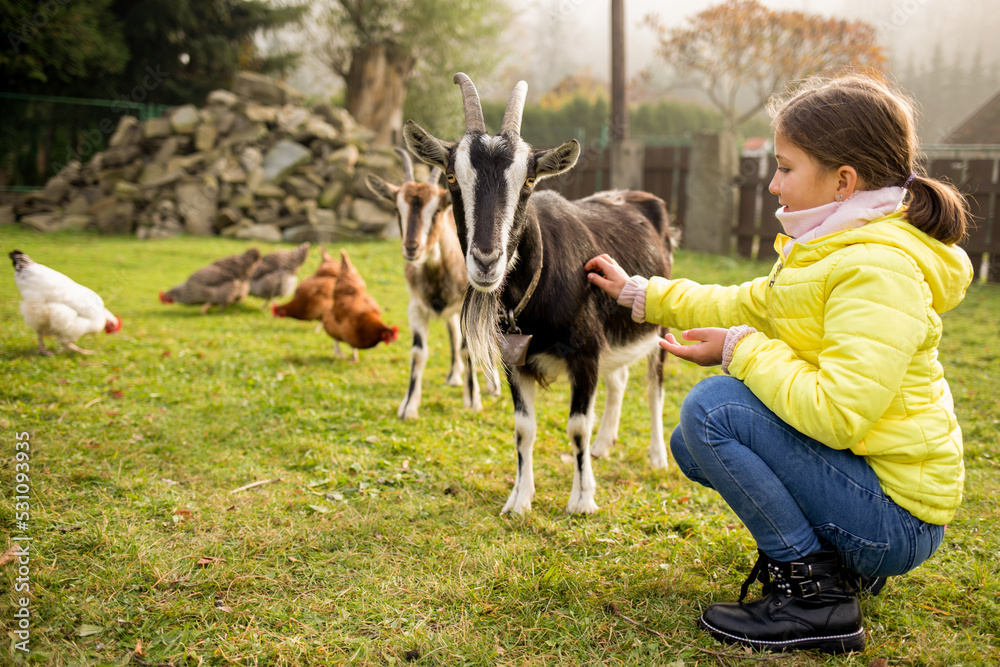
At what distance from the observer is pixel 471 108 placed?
300 cm

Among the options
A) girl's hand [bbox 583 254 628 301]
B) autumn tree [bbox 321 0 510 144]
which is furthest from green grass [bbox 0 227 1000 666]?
autumn tree [bbox 321 0 510 144]

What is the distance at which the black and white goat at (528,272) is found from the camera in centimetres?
272

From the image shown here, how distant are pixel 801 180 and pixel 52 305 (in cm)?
566

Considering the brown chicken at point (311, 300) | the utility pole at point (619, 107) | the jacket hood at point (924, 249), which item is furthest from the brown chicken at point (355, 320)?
the utility pole at point (619, 107)

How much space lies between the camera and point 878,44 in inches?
894

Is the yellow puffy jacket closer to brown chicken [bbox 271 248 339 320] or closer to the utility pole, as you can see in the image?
brown chicken [bbox 271 248 339 320]

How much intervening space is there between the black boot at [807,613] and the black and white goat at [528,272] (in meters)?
1.18

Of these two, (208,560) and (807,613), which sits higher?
(807,613)

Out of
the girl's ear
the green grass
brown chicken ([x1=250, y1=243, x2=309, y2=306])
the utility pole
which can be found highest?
the utility pole

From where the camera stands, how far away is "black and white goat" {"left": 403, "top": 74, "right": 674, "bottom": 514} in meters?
2.72

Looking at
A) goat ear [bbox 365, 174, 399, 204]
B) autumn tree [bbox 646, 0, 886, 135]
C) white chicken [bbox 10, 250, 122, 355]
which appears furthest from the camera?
autumn tree [bbox 646, 0, 886, 135]

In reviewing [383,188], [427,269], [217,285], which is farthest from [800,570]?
[217,285]

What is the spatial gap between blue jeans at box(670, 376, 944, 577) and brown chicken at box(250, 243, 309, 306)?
6.83 metres

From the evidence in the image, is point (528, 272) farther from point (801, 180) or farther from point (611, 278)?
point (801, 180)
